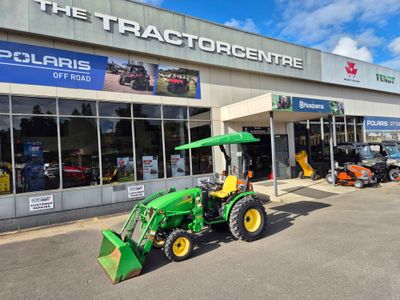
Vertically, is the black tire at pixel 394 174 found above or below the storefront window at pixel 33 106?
below

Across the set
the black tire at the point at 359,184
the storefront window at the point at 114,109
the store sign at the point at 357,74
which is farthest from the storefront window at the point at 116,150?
the store sign at the point at 357,74

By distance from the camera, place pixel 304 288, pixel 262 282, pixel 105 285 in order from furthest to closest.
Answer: pixel 105 285, pixel 262 282, pixel 304 288

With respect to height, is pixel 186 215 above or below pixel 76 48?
below

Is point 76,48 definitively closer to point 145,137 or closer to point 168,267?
point 145,137

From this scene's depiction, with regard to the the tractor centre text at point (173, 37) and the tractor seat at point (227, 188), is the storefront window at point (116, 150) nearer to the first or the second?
the the tractor centre text at point (173, 37)

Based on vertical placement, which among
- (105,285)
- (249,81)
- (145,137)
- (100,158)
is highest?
(249,81)

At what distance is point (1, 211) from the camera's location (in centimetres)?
764

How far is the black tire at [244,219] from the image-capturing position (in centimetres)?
542

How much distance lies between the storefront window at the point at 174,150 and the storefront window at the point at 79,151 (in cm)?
277

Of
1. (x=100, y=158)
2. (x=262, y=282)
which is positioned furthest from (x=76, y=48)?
(x=262, y=282)

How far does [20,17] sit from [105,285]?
8.09 metres

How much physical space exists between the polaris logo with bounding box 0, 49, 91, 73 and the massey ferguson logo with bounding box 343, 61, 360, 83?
53.1ft

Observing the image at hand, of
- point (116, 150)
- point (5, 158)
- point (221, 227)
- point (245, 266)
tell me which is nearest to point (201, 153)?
point (116, 150)

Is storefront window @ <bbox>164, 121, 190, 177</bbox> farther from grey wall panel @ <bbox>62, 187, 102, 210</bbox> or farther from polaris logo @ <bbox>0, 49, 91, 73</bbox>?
polaris logo @ <bbox>0, 49, 91, 73</bbox>
